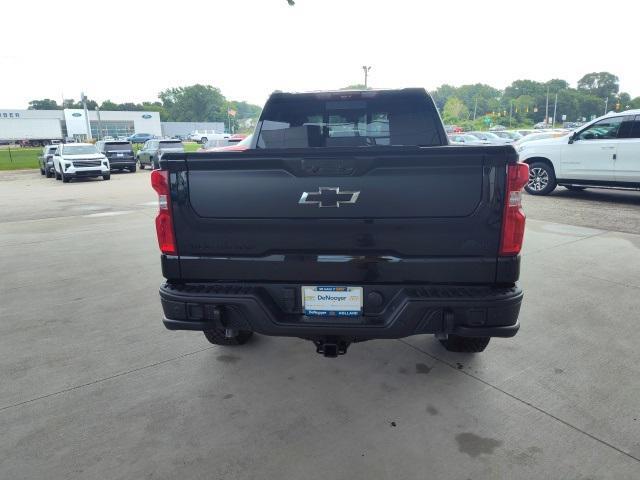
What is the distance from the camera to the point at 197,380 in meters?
3.27

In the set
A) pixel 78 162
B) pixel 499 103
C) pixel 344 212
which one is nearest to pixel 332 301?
pixel 344 212

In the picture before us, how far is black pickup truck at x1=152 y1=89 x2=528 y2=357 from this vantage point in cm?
240

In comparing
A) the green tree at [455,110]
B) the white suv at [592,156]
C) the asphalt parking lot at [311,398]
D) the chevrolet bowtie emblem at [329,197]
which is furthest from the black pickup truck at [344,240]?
the green tree at [455,110]

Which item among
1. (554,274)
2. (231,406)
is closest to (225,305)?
(231,406)

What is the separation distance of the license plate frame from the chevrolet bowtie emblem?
49 centimetres

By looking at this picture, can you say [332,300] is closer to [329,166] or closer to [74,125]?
[329,166]

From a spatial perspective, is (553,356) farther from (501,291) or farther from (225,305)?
(225,305)

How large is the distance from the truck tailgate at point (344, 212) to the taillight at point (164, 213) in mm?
45

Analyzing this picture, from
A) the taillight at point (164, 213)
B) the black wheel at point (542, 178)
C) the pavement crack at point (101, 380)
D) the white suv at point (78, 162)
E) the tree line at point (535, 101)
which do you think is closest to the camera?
the taillight at point (164, 213)

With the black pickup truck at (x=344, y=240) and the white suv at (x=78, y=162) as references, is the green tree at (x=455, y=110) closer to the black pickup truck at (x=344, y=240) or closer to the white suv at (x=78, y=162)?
the white suv at (x=78, y=162)

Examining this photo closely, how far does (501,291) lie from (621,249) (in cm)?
542

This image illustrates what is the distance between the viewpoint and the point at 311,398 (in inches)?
119

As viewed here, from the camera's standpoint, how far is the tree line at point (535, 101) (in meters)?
121

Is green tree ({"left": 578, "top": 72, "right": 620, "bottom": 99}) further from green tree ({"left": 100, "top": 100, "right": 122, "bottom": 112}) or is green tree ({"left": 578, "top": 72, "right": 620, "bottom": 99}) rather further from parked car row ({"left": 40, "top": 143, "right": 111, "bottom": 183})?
parked car row ({"left": 40, "top": 143, "right": 111, "bottom": 183})
